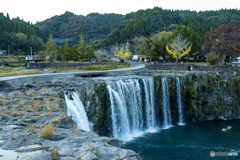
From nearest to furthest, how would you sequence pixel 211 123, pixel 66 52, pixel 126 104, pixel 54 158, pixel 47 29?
pixel 54 158 → pixel 126 104 → pixel 211 123 → pixel 66 52 → pixel 47 29

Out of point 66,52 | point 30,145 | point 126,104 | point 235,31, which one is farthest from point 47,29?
point 30,145

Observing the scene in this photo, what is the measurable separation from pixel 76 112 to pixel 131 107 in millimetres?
8967

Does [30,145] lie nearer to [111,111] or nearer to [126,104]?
[111,111]

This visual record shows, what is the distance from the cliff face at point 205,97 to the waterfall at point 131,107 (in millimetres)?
3441

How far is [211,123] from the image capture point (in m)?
22.5

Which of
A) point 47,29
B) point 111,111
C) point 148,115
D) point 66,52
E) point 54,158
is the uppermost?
point 47,29

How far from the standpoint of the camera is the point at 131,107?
18.5m

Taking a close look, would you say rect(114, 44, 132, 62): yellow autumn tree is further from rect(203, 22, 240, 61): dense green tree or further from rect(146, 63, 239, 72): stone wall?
rect(203, 22, 240, 61): dense green tree

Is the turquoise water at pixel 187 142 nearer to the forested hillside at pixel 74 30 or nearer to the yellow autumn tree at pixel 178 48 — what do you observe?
the yellow autumn tree at pixel 178 48

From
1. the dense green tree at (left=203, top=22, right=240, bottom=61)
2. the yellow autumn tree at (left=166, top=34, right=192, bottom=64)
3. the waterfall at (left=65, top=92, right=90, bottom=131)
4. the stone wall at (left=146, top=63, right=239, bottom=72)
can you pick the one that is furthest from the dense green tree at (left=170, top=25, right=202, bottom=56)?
the waterfall at (left=65, top=92, right=90, bottom=131)

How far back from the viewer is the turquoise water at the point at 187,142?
1403 centimetres

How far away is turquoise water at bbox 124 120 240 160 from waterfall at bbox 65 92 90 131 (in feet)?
15.3

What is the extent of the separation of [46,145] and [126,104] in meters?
13.4

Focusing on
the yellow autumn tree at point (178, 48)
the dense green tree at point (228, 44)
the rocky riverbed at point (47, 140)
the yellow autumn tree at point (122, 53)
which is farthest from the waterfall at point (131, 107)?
the yellow autumn tree at point (122, 53)
